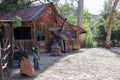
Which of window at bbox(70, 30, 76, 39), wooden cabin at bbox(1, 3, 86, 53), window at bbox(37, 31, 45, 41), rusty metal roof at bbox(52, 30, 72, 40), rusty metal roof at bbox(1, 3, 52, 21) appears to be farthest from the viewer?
window at bbox(70, 30, 76, 39)

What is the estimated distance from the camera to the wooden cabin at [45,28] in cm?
1789

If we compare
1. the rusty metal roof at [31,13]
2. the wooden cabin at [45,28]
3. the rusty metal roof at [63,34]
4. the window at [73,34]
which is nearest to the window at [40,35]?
the wooden cabin at [45,28]

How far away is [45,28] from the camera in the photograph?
18734 millimetres

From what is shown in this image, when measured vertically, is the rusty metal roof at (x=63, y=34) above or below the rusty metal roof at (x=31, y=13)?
below

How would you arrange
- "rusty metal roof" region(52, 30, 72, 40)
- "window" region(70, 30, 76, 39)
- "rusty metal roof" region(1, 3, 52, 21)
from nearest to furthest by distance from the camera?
"rusty metal roof" region(1, 3, 52, 21) < "rusty metal roof" region(52, 30, 72, 40) < "window" region(70, 30, 76, 39)

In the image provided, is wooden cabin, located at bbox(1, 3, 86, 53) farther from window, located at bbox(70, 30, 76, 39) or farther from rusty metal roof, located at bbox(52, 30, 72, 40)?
window, located at bbox(70, 30, 76, 39)

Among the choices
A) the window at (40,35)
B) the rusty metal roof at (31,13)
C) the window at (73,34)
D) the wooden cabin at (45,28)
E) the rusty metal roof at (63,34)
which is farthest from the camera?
the window at (73,34)

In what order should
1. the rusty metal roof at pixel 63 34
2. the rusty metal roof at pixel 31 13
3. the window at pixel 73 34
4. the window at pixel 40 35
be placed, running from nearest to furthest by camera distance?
the rusty metal roof at pixel 31 13, the window at pixel 40 35, the rusty metal roof at pixel 63 34, the window at pixel 73 34

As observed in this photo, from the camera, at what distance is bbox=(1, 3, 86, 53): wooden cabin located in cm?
1789

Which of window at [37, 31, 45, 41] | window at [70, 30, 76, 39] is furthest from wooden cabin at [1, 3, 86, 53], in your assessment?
window at [70, 30, 76, 39]

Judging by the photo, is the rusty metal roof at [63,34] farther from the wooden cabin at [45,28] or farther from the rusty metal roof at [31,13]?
the rusty metal roof at [31,13]

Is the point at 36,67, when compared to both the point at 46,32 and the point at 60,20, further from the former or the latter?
the point at 60,20

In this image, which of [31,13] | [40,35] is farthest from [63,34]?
[31,13]

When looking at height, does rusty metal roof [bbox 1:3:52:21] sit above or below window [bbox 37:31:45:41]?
above
